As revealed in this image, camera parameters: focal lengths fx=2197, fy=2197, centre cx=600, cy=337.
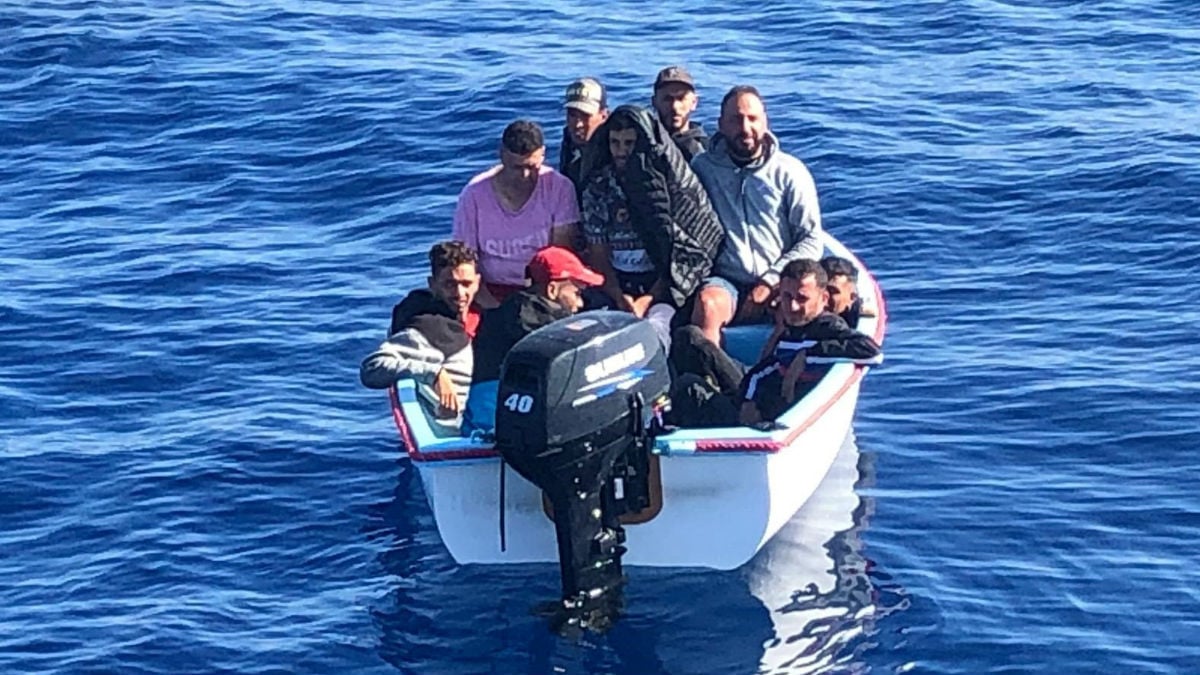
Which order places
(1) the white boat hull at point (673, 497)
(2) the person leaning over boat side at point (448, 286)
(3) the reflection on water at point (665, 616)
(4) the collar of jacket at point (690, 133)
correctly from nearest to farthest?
(3) the reflection on water at point (665, 616)
(1) the white boat hull at point (673, 497)
(2) the person leaning over boat side at point (448, 286)
(4) the collar of jacket at point (690, 133)

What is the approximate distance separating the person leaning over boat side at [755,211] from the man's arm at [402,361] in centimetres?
154

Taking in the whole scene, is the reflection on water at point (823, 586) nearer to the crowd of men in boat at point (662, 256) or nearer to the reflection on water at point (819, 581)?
the reflection on water at point (819, 581)

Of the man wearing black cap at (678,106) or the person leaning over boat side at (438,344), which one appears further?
the man wearing black cap at (678,106)

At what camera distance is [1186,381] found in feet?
38.6

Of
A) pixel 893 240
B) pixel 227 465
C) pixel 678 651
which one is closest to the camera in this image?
pixel 678 651

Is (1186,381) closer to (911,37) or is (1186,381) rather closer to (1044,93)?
(1044,93)

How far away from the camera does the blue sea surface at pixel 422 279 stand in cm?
921

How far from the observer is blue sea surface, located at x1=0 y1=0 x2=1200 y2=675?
9.21 metres

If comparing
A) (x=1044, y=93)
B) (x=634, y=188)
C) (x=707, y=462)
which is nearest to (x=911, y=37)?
(x=1044, y=93)

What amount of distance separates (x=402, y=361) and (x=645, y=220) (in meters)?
1.43

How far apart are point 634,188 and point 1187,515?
296 cm

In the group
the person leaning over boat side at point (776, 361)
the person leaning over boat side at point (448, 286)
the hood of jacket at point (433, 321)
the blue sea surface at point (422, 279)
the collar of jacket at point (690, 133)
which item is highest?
the collar of jacket at point (690, 133)

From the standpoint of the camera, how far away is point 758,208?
1058 cm

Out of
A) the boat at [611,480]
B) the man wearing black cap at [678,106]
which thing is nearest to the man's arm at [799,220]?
the man wearing black cap at [678,106]
